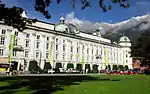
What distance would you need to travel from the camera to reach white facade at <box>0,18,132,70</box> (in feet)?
263

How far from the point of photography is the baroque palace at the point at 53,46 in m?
77.8

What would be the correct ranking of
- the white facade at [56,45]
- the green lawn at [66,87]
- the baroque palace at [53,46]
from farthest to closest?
the white facade at [56,45] → the baroque palace at [53,46] → the green lawn at [66,87]

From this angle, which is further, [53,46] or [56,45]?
[56,45]

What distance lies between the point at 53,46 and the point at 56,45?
2333mm

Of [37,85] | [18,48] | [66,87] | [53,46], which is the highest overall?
[53,46]

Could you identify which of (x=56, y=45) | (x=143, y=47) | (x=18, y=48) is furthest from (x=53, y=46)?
(x=143, y=47)

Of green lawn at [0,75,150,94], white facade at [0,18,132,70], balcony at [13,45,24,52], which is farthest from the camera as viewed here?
white facade at [0,18,132,70]

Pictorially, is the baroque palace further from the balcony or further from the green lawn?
the green lawn

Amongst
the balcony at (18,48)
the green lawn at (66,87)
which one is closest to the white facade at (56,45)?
the balcony at (18,48)

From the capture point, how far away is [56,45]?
95.3m

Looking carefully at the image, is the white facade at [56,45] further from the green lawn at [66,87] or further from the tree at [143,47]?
the green lawn at [66,87]

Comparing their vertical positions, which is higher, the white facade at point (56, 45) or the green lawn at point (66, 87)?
the white facade at point (56, 45)

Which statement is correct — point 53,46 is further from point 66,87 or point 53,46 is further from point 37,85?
point 66,87

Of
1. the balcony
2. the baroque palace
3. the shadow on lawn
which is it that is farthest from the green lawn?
the balcony
